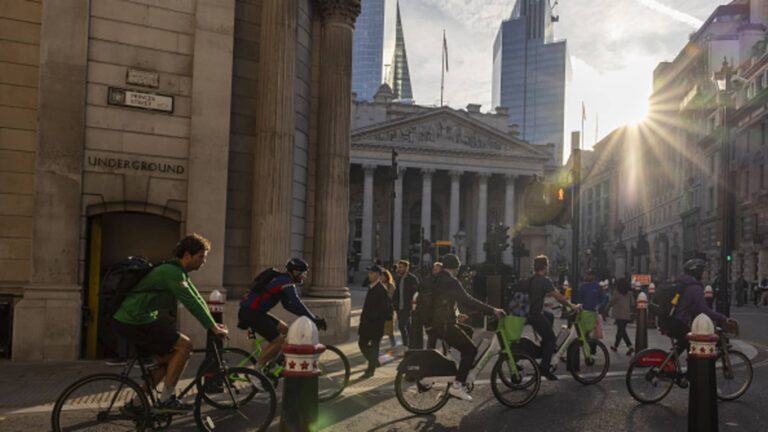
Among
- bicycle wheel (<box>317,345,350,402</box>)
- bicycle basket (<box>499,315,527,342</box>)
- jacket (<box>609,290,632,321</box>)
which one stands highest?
bicycle basket (<box>499,315,527,342</box>)

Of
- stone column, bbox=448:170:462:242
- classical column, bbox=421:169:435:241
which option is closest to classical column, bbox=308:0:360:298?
classical column, bbox=421:169:435:241

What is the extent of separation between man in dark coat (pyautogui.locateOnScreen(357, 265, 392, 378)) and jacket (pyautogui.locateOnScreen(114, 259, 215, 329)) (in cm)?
476

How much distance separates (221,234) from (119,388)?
6.81 m

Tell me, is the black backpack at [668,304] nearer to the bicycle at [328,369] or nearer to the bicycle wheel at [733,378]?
the bicycle wheel at [733,378]

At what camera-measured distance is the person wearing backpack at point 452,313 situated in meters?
7.82

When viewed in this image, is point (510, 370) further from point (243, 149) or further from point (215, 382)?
point (243, 149)

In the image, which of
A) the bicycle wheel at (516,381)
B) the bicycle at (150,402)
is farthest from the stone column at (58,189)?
the bicycle wheel at (516,381)

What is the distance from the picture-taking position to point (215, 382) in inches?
258

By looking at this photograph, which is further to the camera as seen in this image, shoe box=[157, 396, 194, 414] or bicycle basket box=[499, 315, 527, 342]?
bicycle basket box=[499, 315, 527, 342]

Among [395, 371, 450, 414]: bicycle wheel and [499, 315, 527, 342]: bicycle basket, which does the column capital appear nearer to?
[499, 315, 527, 342]: bicycle basket

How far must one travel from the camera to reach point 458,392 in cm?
762

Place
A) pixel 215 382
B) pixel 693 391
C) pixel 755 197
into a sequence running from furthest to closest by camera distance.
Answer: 1. pixel 755 197
2. pixel 215 382
3. pixel 693 391

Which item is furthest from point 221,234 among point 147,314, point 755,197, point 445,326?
point 755,197

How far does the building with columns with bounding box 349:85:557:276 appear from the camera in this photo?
252 feet
